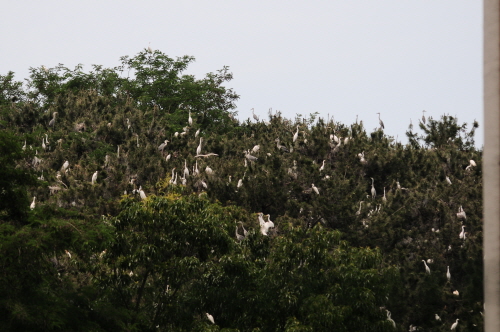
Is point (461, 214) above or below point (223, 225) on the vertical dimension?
above

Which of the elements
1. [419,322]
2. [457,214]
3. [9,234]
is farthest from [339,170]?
[9,234]

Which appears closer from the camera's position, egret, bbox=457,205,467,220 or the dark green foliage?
the dark green foliage

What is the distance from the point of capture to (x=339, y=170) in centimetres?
2739

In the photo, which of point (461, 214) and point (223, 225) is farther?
point (461, 214)

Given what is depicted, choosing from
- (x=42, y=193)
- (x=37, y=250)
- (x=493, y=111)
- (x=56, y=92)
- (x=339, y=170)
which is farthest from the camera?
(x=56, y=92)

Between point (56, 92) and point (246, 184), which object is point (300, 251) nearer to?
point (246, 184)

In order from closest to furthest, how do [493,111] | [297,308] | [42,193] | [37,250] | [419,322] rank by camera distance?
1. [493,111]
2. [37,250]
3. [297,308]
4. [419,322]
5. [42,193]

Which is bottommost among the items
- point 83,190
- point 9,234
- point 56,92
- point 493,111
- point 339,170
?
point 493,111

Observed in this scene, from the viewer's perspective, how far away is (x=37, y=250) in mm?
10672

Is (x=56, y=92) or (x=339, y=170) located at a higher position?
(x=56, y=92)

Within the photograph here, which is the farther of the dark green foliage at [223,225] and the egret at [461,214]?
the egret at [461,214]

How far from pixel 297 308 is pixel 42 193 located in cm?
1040

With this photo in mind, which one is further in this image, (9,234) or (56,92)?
(56,92)

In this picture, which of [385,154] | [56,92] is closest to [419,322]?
[385,154]
